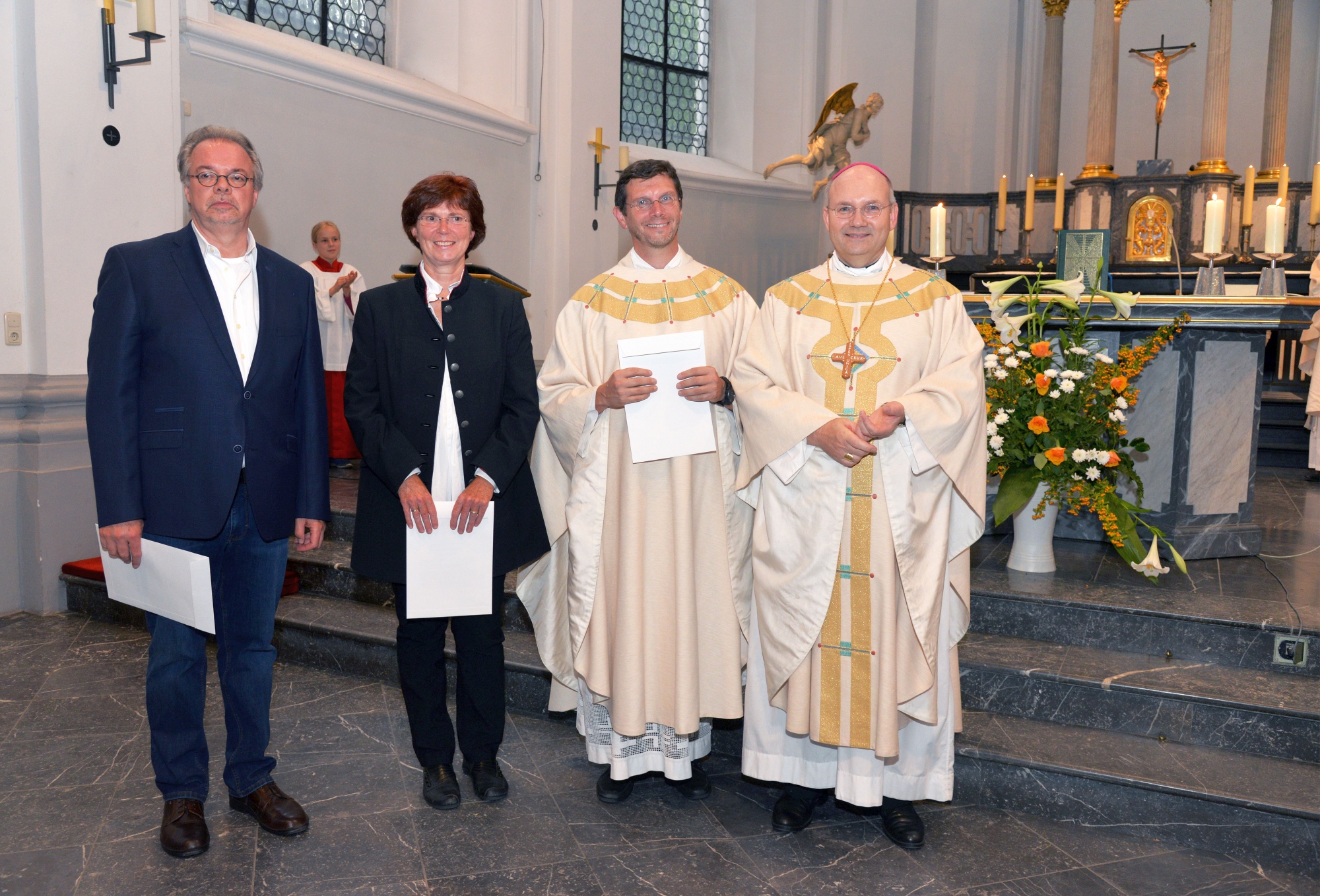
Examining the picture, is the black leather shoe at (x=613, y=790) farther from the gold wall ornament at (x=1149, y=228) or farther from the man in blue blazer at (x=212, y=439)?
the gold wall ornament at (x=1149, y=228)

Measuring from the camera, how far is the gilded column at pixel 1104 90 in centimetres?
1086

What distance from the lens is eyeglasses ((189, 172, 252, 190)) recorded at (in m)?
2.56

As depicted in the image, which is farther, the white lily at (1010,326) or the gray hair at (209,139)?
the white lily at (1010,326)

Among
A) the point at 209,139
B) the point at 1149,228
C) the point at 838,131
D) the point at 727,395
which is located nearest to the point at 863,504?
the point at 727,395

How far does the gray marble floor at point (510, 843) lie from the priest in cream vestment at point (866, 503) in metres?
0.19

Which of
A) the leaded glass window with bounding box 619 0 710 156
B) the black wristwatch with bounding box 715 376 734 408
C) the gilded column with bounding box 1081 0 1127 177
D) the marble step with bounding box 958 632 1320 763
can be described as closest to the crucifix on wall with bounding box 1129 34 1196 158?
the gilded column with bounding box 1081 0 1127 177

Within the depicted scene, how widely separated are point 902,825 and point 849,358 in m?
1.30

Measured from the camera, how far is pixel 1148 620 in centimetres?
362

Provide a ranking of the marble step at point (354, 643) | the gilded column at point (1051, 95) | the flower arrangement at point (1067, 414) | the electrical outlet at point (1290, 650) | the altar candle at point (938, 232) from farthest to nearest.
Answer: the gilded column at point (1051, 95) < the altar candle at point (938, 232) < the flower arrangement at point (1067, 414) < the marble step at point (354, 643) < the electrical outlet at point (1290, 650)

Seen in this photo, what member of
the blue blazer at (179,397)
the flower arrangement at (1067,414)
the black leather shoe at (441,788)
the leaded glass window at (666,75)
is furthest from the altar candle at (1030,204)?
the blue blazer at (179,397)

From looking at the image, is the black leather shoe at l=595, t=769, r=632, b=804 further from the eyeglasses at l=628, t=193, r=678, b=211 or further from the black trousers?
the eyeglasses at l=628, t=193, r=678, b=211

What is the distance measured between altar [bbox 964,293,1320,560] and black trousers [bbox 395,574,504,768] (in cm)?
296

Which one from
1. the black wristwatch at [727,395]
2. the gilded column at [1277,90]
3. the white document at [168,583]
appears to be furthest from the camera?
the gilded column at [1277,90]

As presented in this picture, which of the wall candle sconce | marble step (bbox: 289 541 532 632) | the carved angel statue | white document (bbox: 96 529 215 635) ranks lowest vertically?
marble step (bbox: 289 541 532 632)
